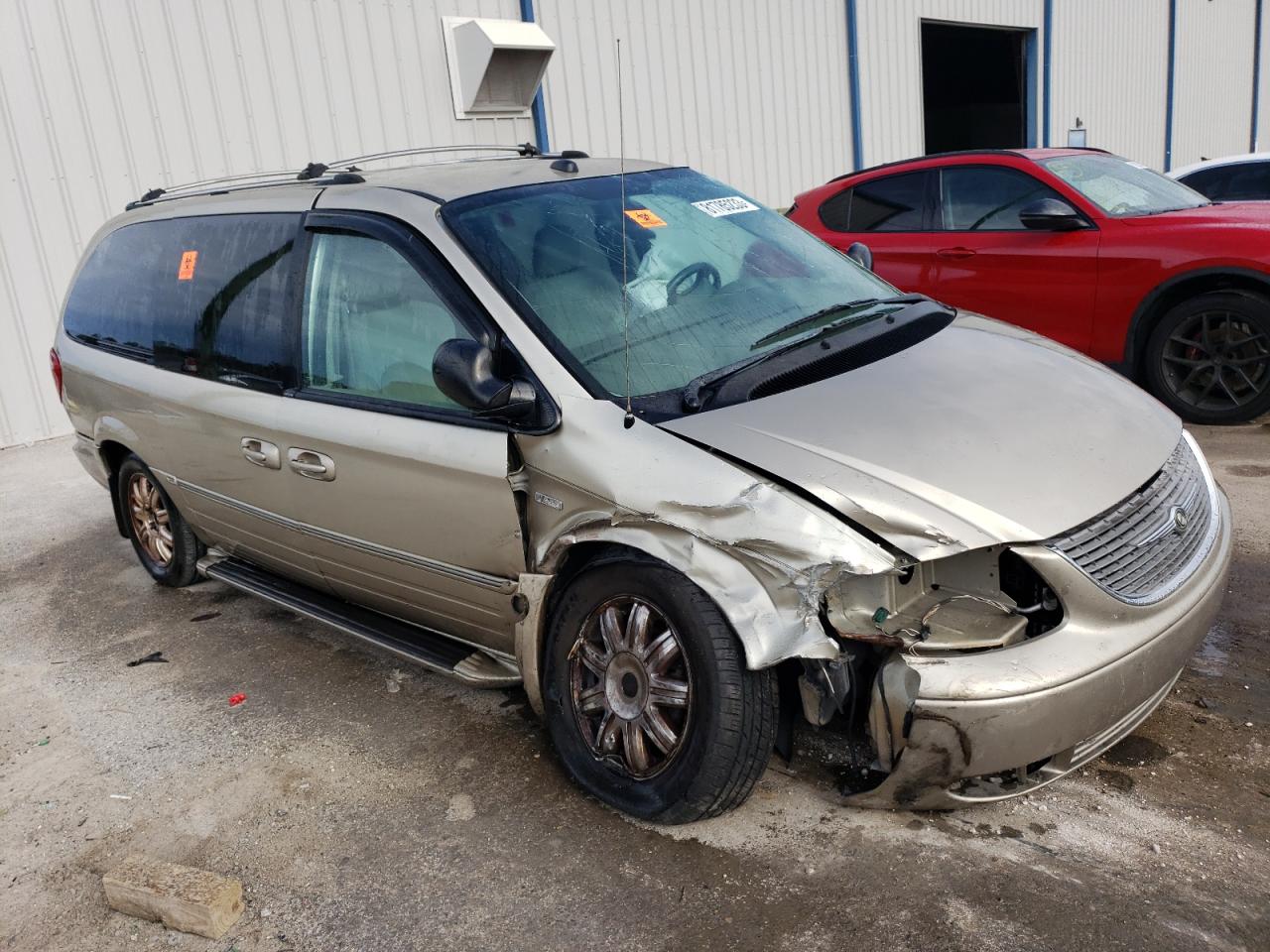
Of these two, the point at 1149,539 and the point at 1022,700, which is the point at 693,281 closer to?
the point at 1149,539

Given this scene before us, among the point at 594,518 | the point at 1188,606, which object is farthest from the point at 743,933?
the point at 1188,606

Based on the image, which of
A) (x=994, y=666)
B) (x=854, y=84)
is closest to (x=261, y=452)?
(x=994, y=666)

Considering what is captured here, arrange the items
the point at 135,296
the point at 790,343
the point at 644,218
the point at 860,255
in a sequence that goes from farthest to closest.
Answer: the point at 135,296
the point at 860,255
the point at 644,218
the point at 790,343

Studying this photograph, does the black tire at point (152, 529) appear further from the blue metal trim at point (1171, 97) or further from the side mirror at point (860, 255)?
the blue metal trim at point (1171, 97)

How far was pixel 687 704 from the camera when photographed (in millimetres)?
2764

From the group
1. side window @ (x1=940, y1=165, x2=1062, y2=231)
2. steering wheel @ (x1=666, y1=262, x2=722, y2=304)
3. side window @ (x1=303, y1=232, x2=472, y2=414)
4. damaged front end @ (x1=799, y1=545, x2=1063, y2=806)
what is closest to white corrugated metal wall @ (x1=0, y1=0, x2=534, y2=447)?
side window @ (x1=940, y1=165, x2=1062, y2=231)

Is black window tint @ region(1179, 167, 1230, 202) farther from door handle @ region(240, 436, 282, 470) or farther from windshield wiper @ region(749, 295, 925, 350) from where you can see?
door handle @ region(240, 436, 282, 470)

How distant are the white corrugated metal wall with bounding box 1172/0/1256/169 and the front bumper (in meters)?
20.8

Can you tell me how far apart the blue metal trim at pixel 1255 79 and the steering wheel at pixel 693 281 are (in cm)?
2337

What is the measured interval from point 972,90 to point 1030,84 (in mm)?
6263

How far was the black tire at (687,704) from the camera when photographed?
8.70 ft

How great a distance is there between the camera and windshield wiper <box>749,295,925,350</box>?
10.8 feet

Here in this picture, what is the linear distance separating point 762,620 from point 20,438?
777 cm

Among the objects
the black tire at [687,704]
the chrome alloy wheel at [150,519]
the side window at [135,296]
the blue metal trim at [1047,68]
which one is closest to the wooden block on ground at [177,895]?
the black tire at [687,704]
